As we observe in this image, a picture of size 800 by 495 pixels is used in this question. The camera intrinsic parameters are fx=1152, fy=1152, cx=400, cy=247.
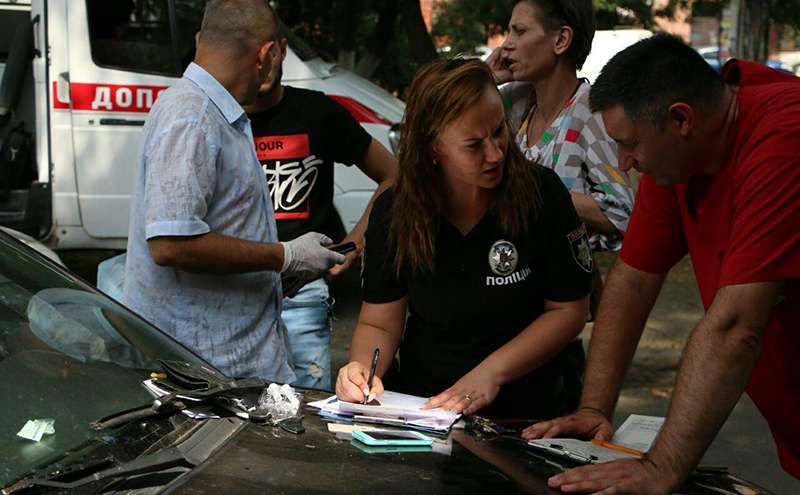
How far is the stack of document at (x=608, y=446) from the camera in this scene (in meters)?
2.68

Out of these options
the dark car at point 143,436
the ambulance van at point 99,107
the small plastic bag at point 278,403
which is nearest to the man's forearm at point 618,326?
the dark car at point 143,436

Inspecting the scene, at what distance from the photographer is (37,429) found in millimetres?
2340

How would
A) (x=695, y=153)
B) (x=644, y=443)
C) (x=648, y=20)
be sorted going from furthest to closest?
(x=648, y=20) → (x=644, y=443) → (x=695, y=153)

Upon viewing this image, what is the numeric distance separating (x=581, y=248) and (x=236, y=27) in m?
1.24

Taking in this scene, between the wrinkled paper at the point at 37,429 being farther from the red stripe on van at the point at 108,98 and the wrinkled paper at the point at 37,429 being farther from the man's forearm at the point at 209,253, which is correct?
the red stripe on van at the point at 108,98

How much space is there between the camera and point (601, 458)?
2.67 m

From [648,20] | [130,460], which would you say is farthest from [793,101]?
[648,20]

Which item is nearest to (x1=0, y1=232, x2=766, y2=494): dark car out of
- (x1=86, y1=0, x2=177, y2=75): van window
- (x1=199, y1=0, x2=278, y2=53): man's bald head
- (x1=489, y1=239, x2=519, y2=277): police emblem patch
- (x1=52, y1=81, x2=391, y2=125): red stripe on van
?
(x1=489, y1=239, x2=519, y2=277): police emblem patch

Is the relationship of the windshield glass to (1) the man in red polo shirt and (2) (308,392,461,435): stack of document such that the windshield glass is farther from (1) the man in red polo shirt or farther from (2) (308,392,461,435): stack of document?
(1) the man in red polo shirt

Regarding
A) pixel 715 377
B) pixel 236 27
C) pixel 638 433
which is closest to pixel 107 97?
pixel 236 27

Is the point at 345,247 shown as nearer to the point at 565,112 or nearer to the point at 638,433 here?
the point at 565,112

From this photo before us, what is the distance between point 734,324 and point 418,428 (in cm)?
76

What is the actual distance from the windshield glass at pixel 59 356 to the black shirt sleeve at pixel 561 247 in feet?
3.27

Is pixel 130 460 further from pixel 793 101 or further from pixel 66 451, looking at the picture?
pixel 793 101
